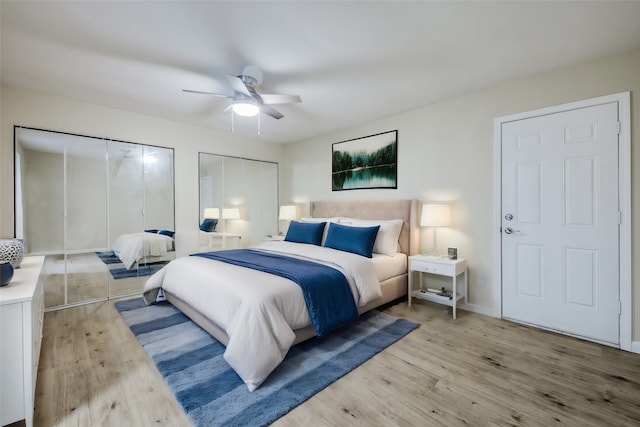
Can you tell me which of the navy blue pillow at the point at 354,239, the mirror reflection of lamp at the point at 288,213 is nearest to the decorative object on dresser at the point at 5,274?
the navy blue pillow at the point at 354,239

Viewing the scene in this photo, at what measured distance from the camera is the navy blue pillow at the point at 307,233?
3963 millimetres

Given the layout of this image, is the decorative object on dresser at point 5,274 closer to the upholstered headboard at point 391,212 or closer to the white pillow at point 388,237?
the white pillow at point 388,237

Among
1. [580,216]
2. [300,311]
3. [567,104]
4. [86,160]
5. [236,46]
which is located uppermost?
[236,46]

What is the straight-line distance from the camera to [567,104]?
266 cm

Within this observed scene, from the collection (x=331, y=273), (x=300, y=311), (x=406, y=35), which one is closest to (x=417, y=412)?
(x=300, y=311)

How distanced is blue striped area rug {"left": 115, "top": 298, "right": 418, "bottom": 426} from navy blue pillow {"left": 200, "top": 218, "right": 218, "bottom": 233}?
5.48ft

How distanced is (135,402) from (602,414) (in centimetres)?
283

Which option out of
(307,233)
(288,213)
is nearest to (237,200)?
(288,213)

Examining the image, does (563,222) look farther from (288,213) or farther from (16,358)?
(16,358)

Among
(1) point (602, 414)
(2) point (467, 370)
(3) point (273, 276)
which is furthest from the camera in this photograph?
(3) point (273, 276)

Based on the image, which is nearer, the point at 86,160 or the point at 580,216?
the point at 580,216

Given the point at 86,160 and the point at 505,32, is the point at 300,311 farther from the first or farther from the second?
the point at 86,160

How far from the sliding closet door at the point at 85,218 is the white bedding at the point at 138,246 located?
188 mm

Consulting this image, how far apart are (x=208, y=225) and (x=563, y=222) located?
4.63 m
